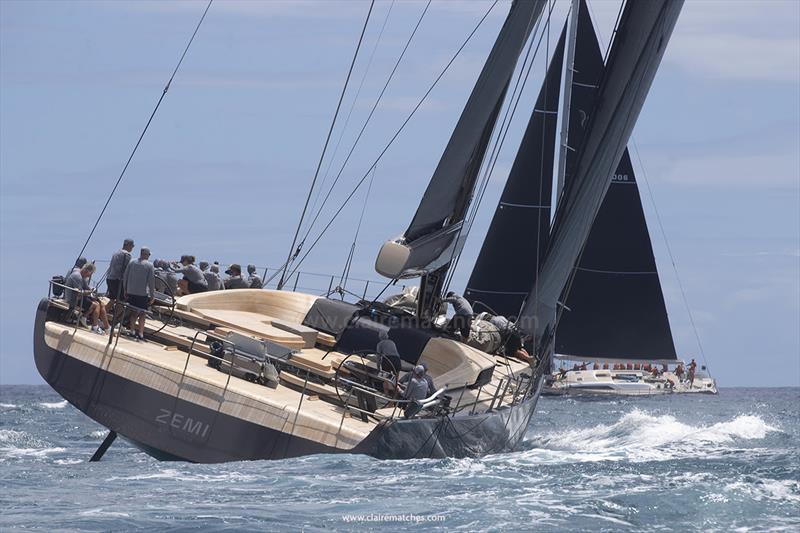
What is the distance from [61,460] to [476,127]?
7.79 m

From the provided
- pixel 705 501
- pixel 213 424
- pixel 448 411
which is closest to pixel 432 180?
pixel 448 411

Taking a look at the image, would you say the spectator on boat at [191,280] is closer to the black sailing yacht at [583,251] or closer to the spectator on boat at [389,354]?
the spectator on boat at [389,354]

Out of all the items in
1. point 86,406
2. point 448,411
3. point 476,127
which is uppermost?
point 476,127

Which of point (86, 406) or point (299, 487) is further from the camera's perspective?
point (86, 406)

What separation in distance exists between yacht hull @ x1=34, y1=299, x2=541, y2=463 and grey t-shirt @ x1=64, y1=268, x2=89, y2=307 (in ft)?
2.45

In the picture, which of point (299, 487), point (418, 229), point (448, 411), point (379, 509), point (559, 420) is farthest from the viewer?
point (559, 420)

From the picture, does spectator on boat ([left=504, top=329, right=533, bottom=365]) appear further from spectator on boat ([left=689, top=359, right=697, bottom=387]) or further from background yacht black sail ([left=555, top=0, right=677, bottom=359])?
spectator on boat ([left=689, top=359, right=697, bottom=387])

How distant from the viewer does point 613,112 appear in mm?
22922

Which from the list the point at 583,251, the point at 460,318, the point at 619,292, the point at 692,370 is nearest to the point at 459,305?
the point at 460,318

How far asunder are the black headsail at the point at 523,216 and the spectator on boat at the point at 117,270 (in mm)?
21583

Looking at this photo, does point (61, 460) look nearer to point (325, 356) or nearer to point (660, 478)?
point (325, 356)

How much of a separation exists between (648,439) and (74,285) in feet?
47.0

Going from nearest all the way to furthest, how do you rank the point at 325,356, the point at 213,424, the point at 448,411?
the point at 213,424, the point at 448,411, the point at 325,356

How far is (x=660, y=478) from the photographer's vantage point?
16406 millimetres
